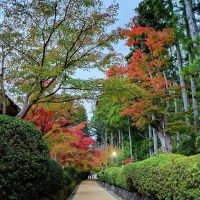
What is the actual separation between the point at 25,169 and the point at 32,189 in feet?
1.78

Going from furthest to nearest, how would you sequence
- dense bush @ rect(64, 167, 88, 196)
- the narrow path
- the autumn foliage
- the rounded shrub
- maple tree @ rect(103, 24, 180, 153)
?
1. the narrow path
2. dense bush @ rect(64, 167, 88, 196)
3. maple tree @ rect(103, 24, 180, 153)
4. the autumn foliage
5. the rounded shrub

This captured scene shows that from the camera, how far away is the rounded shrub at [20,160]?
22.6ft

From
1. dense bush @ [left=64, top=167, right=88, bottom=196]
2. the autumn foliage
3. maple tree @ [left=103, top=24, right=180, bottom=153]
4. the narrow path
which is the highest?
maple tree @ [left=103, top=24, right=180, bottom=153]

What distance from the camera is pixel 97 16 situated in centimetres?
1137

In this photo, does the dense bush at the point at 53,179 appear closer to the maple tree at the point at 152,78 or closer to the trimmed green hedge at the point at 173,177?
the trimmed green hedge at the point at 173,177

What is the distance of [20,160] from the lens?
22.9 feet

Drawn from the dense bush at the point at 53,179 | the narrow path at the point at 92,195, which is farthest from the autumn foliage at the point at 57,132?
the narrow path at the point at 92,195

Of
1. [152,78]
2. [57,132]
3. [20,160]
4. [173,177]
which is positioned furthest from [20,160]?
[152,78]

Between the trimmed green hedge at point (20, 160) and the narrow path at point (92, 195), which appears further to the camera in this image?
the narrow path at point (92, 195)

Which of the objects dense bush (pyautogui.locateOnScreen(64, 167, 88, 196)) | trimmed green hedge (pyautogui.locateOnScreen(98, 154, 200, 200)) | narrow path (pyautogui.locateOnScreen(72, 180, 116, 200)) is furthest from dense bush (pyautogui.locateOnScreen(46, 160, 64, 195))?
narrow path (pyautogui.locateOnScreen(72, 180, 116, 200))

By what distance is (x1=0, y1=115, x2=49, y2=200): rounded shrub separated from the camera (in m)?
6.88

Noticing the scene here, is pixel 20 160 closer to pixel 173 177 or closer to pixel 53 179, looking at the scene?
pixel 173 177

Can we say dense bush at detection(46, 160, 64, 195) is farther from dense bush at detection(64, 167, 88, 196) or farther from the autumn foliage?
dense bush at detection(64, 167, 88, 196)

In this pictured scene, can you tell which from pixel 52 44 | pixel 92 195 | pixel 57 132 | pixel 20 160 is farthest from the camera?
pixel 92 195
